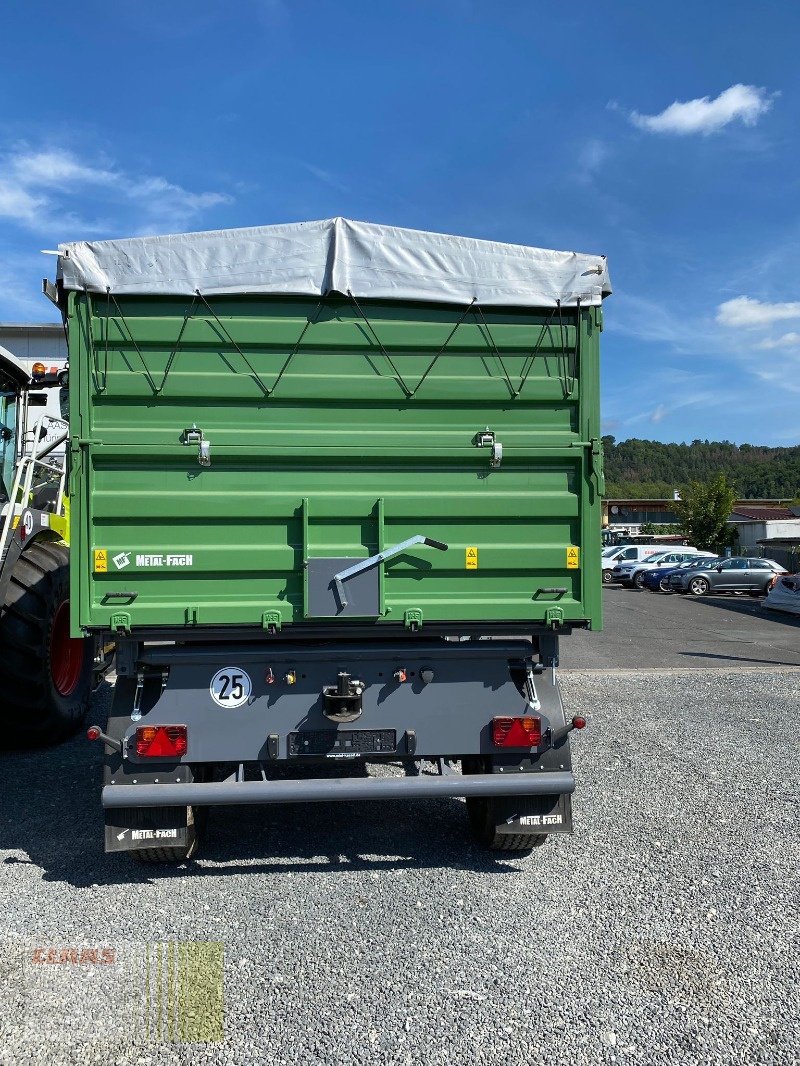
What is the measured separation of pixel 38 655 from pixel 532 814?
3.66 metres

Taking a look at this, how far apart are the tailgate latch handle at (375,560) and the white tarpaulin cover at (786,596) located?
1769cm

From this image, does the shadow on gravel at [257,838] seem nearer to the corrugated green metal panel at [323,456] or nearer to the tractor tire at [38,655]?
the tractor tire at [38,655]

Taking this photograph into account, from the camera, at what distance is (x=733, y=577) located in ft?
88.0

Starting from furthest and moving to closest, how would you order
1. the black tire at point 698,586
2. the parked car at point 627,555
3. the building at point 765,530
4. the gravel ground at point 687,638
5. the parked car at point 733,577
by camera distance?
1. the building at point 765,530
2. the parked car at point 627,555
3. the black tire at point 698,586
4. the parked car at point 733,577
5. the gravel ground at point 687,638

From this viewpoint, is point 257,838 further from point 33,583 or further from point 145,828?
point 33,583

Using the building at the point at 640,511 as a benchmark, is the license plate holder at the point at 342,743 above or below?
below

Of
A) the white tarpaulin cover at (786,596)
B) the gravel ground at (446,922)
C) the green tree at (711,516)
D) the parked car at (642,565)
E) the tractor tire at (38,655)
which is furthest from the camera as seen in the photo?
the green tree at (711,516)

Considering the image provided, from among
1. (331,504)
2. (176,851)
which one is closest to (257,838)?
(176,851)

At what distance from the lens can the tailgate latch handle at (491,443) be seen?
408 cm

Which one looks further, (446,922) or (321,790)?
(321,790)

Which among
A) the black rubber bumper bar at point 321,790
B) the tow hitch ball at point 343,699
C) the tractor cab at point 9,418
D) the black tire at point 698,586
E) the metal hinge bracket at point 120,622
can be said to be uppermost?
the tractor cab at point 9,418

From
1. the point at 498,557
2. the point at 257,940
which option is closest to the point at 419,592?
the point at 498,557

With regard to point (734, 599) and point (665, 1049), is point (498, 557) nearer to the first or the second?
point (665, 1049)

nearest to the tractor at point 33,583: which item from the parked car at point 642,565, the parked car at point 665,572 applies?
the parked car at point 665,572
